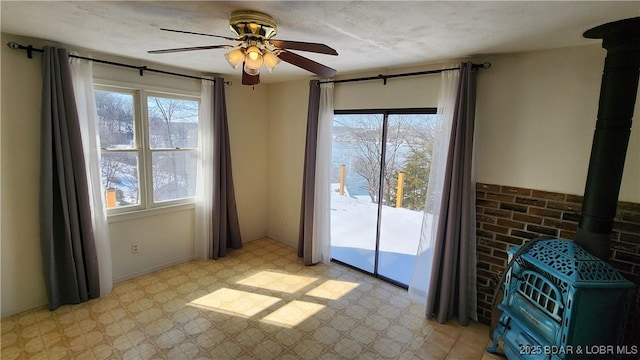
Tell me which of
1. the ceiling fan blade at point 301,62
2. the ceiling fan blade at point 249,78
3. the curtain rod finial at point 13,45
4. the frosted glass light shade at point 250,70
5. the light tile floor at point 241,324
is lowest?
the light tile floor at point 241,324

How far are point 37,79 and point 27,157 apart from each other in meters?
0.69

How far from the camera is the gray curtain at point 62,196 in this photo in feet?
8.55

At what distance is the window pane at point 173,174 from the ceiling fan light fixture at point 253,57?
230 centimetres

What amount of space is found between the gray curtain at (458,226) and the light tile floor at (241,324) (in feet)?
0.74

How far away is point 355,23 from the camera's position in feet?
6.11

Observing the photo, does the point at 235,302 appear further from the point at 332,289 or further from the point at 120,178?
the point at 120,178

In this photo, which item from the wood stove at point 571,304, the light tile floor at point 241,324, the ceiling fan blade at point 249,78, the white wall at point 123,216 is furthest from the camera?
the white wall at point 123,216

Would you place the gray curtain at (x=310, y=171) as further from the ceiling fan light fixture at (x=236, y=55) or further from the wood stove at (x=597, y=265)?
the wood stove at (x=597, y=265)

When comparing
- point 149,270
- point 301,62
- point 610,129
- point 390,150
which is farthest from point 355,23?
point 149,270

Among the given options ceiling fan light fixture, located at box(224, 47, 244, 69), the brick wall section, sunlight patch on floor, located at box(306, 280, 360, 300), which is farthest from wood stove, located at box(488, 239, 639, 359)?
ceiling fan light fixture, located at box(224, 47, 244, 69)

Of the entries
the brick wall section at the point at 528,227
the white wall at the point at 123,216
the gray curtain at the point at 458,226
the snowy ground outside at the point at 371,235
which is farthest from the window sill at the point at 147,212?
the brick wall section at the point at 528,227

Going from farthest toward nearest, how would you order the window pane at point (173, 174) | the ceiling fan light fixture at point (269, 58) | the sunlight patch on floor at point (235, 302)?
the window pane at point (173, 174)
the sunlight patch on floor at point (235, 302)
the ceiling fan light fixture at point (269, 58)

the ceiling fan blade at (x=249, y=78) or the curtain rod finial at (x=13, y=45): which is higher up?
the curtain rod finial at (x=13, y=45)

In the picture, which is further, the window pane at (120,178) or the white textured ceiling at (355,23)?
the window pane at (120,178)
